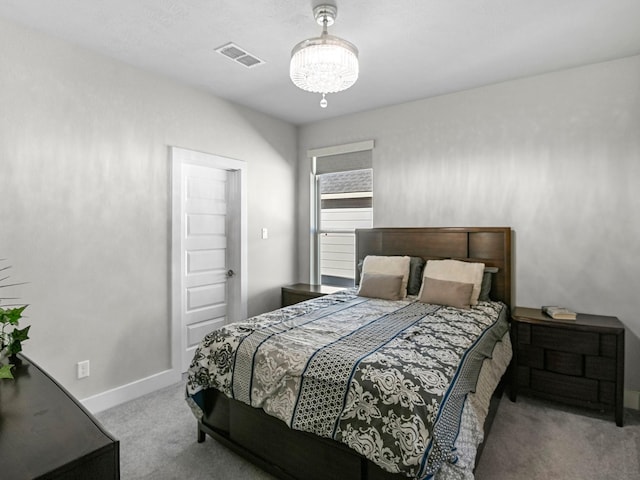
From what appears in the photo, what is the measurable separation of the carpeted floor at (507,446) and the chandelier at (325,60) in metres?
2.29

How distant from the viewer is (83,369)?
8.44 feet

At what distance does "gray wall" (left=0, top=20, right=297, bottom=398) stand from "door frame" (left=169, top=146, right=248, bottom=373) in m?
0.06

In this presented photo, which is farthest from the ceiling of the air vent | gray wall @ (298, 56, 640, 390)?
gray wall @ (298, 56, 640, 390)

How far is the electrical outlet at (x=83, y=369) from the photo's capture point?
8.38 ft

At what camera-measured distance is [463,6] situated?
6.91 feet

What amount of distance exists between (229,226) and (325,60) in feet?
7.55

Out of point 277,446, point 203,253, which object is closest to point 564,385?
point 277,446

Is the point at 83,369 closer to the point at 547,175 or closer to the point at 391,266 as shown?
the point at 391,266

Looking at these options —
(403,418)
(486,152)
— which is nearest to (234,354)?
(403,418)

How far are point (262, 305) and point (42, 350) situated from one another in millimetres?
2068

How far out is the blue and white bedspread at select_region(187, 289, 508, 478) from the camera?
1.43m

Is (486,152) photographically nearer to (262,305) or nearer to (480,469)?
(480,469)

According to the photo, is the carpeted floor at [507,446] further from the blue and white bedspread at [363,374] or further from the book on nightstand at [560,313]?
→ the book on nightstand at [560,313]

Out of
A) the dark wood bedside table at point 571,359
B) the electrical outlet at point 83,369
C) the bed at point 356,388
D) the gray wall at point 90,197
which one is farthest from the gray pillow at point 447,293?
the electrical outlet at point 83,369
